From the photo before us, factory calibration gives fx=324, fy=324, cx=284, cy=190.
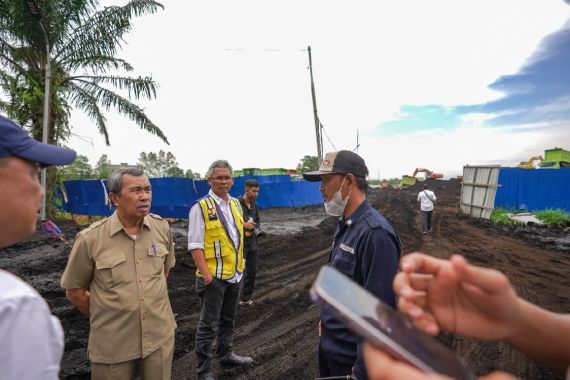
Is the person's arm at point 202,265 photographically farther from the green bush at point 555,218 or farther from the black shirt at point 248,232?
the green bush at point 555,218

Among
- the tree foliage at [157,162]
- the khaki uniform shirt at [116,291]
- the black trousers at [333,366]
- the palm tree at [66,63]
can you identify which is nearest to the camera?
the black trousers at [333,366]

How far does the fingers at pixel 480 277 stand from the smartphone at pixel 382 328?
21 centimetres

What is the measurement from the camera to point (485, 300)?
0.89 metres

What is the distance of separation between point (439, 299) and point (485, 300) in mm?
117

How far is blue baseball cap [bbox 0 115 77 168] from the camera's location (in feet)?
3.28

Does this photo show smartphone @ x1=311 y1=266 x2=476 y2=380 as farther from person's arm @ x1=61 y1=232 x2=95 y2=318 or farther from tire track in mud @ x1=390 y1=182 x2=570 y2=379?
tire track in mud @ x1=390 y1=182 x2=570 y2=379

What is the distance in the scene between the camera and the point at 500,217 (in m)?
14.3

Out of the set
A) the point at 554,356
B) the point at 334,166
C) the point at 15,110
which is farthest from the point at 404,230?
the point at 15,110

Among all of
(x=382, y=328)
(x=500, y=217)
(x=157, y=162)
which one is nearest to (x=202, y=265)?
(x=382, y=328)

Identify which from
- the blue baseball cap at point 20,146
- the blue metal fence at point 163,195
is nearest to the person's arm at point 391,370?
the blue baseball cap at point 20,146

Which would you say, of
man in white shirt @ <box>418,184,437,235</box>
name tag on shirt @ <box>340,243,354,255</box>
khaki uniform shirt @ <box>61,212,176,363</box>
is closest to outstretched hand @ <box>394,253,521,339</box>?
name tag on shirt @ <box>340,243,354,255</box>

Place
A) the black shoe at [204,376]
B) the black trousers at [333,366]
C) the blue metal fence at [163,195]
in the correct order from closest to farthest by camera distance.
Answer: the black trousers at [333,366], the black shoe at [204,376], the blue metal fence at [163,195]

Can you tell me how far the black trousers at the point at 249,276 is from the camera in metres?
5.66

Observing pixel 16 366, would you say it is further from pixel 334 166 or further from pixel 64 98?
pixel 64 98
